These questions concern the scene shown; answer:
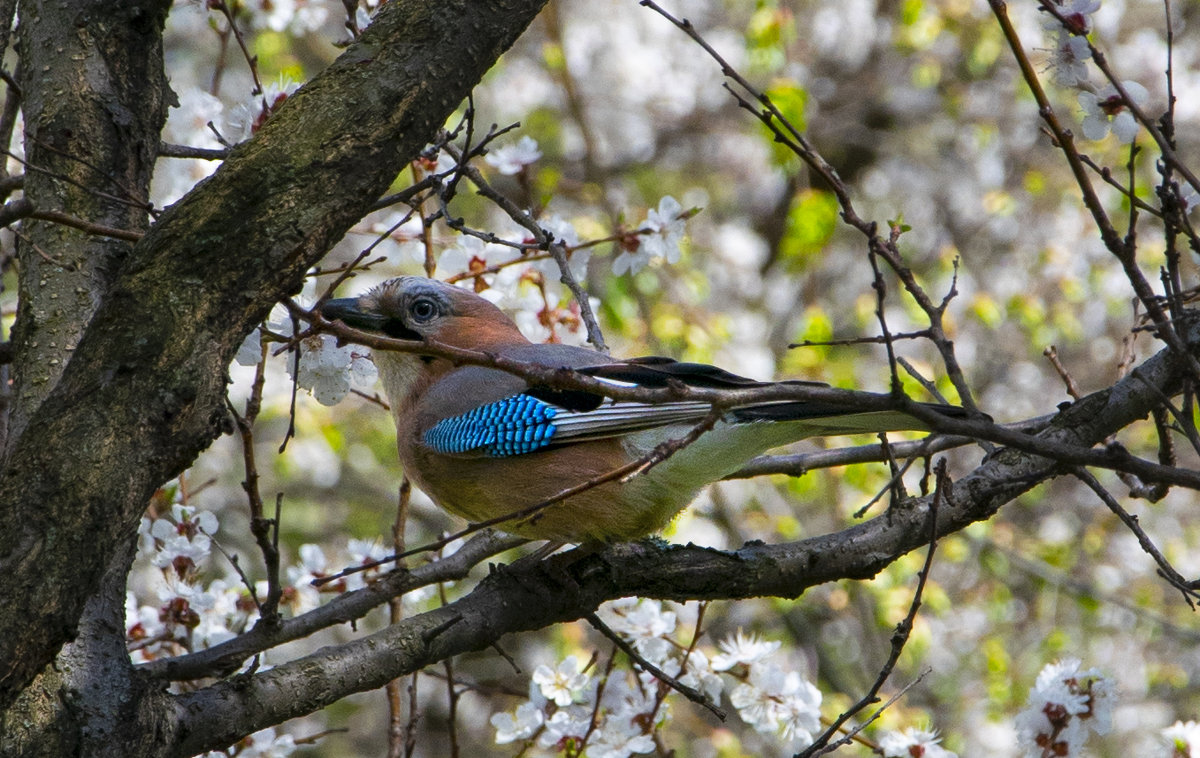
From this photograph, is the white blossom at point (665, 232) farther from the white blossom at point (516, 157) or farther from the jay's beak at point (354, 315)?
the jay's beak at point (354, 315)

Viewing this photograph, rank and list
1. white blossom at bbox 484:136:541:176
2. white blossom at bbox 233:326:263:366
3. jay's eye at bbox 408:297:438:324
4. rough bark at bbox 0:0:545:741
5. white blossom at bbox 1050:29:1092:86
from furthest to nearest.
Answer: white blossom at bbox 484:136:541:176 < jay's eye at bbox 408:297:438:324 < white blossom at bbox 233:326:263:366 < white blossom at bbox 1050:29:1092:86 < rough bark at bbox 0:0:545:741

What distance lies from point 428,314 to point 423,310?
0.03m

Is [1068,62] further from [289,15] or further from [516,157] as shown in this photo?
[289,15]

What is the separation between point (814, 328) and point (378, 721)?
216 inches

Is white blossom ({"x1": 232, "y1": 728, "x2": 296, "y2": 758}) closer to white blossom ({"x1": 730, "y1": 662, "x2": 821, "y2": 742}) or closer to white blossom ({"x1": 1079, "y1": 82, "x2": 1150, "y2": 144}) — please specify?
white blossom ({"x1": 730, "y1": 662, "x2": 821, "y2": 742})

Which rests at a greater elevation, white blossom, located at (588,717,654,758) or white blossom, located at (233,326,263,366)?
white blossom, located at (233,326,263,366)

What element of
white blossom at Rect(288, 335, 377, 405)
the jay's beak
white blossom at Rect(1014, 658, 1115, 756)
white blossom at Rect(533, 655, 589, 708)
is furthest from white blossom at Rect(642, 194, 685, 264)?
white blossom at Rect(1014, 658, 1115, 756)

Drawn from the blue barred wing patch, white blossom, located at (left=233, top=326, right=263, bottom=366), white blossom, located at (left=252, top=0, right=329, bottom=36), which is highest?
white blossom, located at (left=252, top=0, right=329, bottom=36)

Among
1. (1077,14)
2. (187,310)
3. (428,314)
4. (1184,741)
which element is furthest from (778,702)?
(187,310)

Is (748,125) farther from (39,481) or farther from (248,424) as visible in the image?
(39,481)

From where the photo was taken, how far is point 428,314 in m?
4.51

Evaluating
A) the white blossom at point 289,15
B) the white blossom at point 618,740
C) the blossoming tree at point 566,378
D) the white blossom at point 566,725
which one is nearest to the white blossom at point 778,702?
the blossoming tree at point 566,378

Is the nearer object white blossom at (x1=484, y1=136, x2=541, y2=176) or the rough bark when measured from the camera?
the rough bark

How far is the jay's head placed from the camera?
430 centimetres
